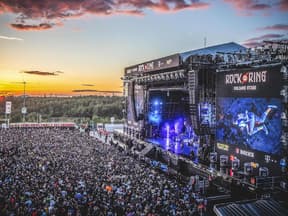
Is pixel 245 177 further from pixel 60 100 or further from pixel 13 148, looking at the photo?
pixel 60 100

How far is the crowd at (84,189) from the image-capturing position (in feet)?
28.1

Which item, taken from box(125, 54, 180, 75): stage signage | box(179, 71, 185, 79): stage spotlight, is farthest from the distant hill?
box(179, 71, 185, 79): stage spotlight

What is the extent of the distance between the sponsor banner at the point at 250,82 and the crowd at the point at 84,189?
205 inches

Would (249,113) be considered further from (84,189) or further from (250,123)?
(84,189)

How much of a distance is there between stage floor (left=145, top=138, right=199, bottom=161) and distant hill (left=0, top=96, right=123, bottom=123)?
43.8 meters

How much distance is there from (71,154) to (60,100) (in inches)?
3065

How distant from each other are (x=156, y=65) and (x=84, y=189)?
13.4 meters

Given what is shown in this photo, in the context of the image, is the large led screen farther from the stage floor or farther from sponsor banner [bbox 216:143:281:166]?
the stage floor

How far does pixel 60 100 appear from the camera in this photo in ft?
298

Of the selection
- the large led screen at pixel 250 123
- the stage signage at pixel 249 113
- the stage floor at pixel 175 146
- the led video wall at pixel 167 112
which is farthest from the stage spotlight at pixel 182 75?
the led video wall at pixel 167 112

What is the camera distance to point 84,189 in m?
10.2

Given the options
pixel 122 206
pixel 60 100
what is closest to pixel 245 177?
pixel 122 206

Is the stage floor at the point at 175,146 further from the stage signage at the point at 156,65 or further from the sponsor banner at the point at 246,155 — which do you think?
the stage signage at the point at 156,65

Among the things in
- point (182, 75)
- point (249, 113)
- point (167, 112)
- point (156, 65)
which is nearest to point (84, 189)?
point (249, 113)
